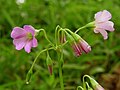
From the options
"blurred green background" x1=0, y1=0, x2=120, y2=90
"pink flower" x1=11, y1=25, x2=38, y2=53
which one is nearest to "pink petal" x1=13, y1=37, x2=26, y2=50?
"pink flower" x1=11, y1=25, x2=38, y2=53

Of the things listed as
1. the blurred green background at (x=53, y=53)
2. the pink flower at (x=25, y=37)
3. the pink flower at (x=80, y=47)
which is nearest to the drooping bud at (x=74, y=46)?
the pink flower at (x=80, y=47)

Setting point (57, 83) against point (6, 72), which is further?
point (6, 72)

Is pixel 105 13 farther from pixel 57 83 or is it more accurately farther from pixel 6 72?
pixel 6 72

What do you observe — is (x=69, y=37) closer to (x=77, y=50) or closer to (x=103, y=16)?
(x=77, y=50)

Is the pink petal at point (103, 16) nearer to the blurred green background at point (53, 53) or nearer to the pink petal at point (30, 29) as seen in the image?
the pink petal at point (30, 29)

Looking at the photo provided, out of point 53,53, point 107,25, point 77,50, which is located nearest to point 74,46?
point 77,50

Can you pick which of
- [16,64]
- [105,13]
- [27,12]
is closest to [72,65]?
[16,64]
